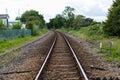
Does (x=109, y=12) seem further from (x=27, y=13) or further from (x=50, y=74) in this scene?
(x=27, y=13)

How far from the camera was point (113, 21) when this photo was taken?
3978cm

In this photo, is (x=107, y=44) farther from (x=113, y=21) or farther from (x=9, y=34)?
(x=9, y=34)

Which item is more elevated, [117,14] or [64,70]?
[117,14]

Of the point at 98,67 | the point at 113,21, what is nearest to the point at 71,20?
the point at 113,21

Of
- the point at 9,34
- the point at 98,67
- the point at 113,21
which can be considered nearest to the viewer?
the point at 98,67

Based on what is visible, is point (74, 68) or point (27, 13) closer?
point (74, 68)

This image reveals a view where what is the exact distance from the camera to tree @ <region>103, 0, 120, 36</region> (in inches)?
1547

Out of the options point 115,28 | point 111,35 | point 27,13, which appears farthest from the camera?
point 27,13

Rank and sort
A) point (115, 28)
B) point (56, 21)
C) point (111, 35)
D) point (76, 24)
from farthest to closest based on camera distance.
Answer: point (56, 21)
point (76, 24)
point (111, 35)
point (115, 28)

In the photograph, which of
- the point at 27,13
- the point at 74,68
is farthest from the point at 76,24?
the point at 74,68

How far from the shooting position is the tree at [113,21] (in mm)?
39306

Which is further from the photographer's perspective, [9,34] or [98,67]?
[9,34]

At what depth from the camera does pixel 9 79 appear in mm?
10758

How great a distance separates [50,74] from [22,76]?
43.4 inches
